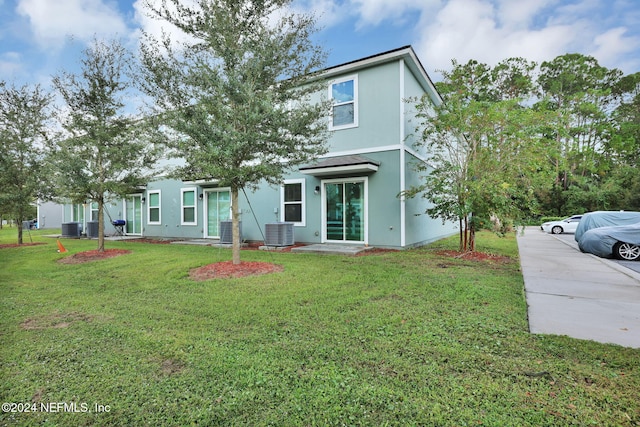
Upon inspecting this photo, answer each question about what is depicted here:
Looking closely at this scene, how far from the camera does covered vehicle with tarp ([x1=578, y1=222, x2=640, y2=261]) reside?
842 cm

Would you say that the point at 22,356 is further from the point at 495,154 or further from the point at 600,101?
the point at 600,101

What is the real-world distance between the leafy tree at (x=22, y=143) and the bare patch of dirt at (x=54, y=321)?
10686mm

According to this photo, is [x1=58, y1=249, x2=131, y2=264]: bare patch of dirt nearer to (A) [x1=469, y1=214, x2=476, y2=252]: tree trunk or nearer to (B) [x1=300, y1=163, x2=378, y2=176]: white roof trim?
(B) [x1=300, y1=163, x2=378, y2=176]: white roof trim

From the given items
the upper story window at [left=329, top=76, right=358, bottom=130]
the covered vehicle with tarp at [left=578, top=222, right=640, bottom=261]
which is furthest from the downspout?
the covered vehicle with tarp at [left=578, top=222, right=640, bottom=261]

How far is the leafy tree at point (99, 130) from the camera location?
28.4ft

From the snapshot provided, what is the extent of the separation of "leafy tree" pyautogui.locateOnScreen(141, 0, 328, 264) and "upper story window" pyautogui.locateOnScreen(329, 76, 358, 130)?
12.3 ft

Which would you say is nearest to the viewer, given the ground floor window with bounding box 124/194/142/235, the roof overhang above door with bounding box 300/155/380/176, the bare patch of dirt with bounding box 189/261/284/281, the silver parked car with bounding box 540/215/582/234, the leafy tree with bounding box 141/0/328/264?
the leafy tree with bounding box 141/0/328/264

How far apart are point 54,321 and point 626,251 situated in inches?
508

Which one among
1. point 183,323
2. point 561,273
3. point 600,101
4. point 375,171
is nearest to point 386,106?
point 375,171

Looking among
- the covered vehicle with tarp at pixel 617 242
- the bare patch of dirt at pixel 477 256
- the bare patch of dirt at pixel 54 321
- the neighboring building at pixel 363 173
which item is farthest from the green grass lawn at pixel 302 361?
the covered vehicle with tarp at pixel 617 242

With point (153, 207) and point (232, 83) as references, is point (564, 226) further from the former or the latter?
point (153, 207)

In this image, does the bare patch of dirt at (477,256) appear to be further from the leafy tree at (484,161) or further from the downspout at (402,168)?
the downspout at (402,168)

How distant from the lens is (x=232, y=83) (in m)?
5.69

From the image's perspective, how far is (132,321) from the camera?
3711mm
